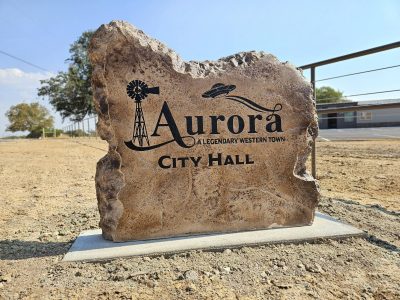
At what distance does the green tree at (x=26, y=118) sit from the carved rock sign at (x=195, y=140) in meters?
50.5

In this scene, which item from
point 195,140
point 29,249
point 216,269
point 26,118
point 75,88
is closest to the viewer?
point 216,269

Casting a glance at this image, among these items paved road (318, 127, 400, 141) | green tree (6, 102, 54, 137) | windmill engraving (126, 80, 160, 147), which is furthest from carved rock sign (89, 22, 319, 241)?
green tree (6, 102, 54, 137)

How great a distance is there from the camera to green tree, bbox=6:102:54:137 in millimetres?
50344

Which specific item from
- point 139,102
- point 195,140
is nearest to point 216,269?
point 195,140

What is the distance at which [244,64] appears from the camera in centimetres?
377

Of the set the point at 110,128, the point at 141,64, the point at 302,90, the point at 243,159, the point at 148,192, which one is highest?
the point at 141,64

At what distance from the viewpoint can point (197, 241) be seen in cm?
339

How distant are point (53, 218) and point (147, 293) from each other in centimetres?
250

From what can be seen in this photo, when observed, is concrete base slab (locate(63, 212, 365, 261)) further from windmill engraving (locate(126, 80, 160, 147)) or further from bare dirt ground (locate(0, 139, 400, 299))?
windmill engraving (locate(126, 80, 160, 147))

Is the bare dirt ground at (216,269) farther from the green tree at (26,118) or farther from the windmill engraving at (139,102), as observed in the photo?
the green tree at (26,118)

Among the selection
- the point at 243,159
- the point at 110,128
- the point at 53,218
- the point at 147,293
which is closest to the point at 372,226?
the point at 243,159

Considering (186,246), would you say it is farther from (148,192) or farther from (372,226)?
(372,226)

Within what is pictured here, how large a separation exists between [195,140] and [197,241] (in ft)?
2.98

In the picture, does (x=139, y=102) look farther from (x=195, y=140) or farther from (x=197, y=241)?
(x=197, y=241)
